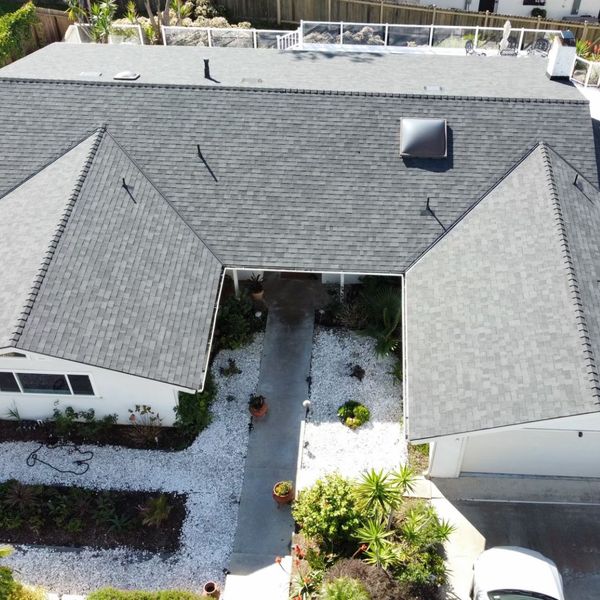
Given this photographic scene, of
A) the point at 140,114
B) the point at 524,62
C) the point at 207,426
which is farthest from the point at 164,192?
the point at 524,62

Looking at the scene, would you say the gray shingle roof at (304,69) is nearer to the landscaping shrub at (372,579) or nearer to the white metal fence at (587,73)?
the white metal fence at (587,73)

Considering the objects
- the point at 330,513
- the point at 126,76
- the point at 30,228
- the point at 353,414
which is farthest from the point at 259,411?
the point at 126,76

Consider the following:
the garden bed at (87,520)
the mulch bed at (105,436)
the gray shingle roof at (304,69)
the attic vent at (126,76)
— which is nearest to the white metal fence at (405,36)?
the gray shingle roof at (304,69)

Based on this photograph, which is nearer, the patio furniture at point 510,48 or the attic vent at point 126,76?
the attic vent at point 126,76

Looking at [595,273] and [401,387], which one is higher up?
[595,273]

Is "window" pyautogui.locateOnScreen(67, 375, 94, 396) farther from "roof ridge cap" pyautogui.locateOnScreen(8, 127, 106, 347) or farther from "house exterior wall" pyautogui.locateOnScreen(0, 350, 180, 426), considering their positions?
"roof ridge cap" pyautogui.locateOnScreen(8, 127, 106, 347)

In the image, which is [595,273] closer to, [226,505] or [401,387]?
[401,387]

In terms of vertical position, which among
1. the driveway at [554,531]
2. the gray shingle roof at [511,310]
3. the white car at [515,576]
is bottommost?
the driveway at [554,531]

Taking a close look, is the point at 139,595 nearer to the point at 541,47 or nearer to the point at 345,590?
the point at 345,590
